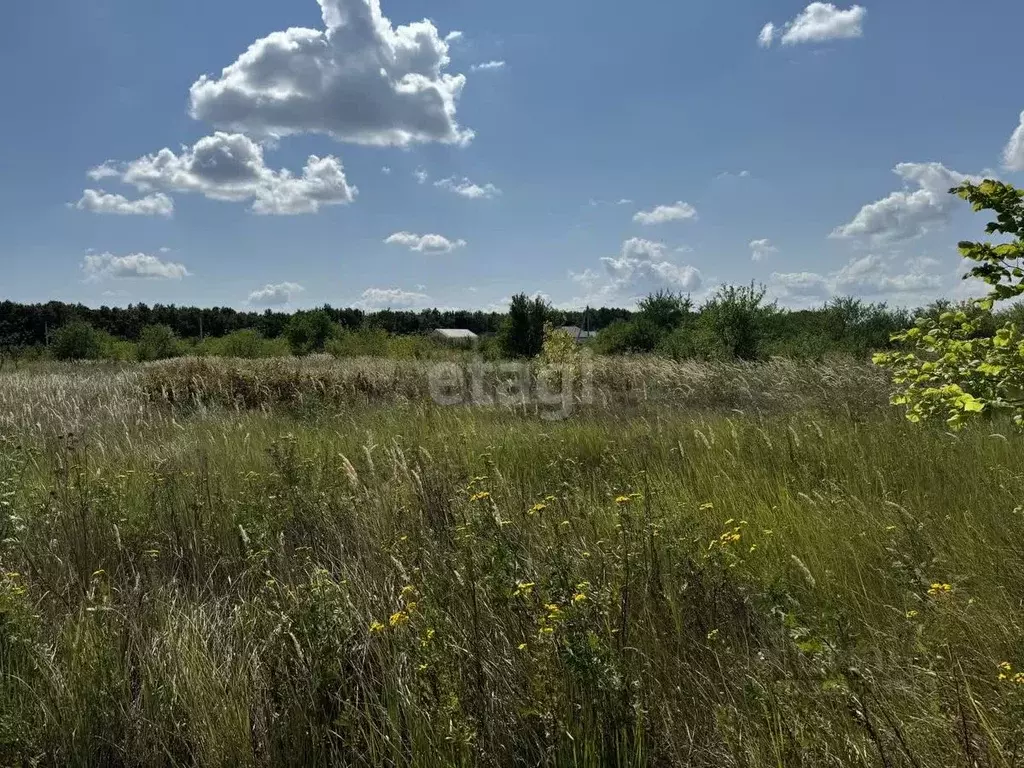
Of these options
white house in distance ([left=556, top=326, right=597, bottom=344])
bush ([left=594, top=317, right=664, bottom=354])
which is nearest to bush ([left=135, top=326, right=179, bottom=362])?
white house in distance ([left=556, top=326, right=597, bottom=344])

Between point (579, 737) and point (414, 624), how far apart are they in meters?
0.87

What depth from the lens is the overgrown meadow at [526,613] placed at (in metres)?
1.83

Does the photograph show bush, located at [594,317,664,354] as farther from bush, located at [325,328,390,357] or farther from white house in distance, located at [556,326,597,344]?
bush, located at [325,328,390,357]

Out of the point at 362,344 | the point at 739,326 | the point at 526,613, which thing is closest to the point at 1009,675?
the point at 526,613

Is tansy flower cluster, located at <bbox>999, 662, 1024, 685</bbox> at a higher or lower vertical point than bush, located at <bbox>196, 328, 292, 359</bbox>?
lower

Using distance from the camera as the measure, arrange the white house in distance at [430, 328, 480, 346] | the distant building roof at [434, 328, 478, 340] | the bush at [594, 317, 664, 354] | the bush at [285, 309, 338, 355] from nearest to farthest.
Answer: the bush at [594, 317, 664, 354]
the bush at [285, 309, 338, 355]
the white house in distance at [430, 328, 480, 346]
the distant building roof at [434, 328, 478, 340]

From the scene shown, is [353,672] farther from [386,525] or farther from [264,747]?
[386,525]

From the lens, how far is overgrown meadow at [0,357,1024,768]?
183cm

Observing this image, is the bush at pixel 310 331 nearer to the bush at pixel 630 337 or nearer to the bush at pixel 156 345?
the bush at pixel 156 345

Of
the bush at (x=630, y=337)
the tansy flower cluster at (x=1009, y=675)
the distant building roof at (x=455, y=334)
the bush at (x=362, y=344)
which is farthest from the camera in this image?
the distant building roof at (x=455, y=334)

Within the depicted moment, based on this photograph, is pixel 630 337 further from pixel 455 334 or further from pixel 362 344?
pixel 455 334

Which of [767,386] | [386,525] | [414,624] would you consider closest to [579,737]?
[414,624]

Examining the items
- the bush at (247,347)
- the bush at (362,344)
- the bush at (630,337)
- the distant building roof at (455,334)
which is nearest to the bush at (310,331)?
the bush at (247,347)

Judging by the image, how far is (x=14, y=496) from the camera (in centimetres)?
432
